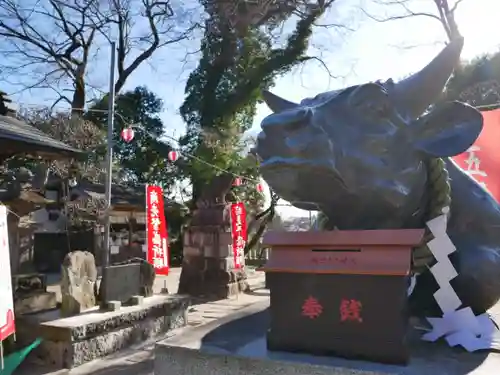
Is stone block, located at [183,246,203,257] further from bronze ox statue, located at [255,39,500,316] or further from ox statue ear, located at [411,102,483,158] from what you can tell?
ox statue ear, located at [411,102,483,158]

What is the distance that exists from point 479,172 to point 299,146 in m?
2.53

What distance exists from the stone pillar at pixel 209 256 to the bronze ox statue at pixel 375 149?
30.0 feet

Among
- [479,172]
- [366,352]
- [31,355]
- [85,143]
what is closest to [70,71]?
[85,143]

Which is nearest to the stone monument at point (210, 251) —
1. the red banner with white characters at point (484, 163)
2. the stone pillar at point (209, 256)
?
the stone pillar at point (209, 256)

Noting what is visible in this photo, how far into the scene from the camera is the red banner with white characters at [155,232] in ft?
27.4

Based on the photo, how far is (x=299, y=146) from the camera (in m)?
2.04

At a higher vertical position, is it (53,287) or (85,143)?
(85,143)

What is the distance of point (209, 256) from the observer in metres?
11.4

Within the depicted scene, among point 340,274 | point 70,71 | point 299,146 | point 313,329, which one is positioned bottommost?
point 313,329

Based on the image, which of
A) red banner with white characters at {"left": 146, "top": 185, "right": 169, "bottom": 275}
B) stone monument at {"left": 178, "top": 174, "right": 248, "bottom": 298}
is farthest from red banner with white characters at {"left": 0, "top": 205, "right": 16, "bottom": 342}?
stone monument at {"left": 178, "top": 174, "right": 248, "bottom": 298}

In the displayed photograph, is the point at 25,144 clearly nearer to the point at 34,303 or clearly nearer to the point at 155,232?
the point at 34,303

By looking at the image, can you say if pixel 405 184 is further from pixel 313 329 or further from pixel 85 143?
pixel 85 143

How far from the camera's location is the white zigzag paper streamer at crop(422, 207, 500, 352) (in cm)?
222

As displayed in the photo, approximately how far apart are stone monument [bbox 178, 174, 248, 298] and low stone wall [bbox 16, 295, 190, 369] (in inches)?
158
